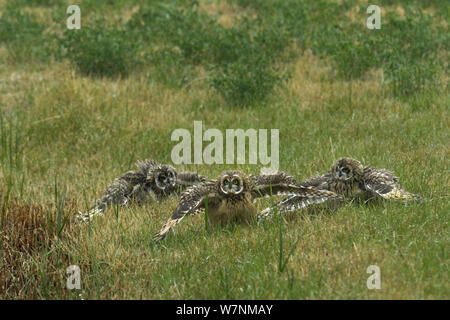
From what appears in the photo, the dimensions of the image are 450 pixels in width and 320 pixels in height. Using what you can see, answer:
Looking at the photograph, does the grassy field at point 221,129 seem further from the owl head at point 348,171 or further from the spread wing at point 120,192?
the owl head at point 348,171

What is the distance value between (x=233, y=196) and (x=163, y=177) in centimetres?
160

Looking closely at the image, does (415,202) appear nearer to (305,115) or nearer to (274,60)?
(305,115)

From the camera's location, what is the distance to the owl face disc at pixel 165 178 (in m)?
7.91

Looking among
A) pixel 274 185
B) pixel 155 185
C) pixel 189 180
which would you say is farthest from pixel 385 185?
pixel 155 185

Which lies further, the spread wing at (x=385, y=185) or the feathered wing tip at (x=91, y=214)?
the feathered wing tip at (x=91, y=214)

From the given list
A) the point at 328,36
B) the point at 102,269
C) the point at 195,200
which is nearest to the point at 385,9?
the point at 328,36

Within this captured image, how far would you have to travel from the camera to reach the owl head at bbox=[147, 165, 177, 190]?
7.91m

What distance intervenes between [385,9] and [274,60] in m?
3.70

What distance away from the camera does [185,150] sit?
32.6 ft
